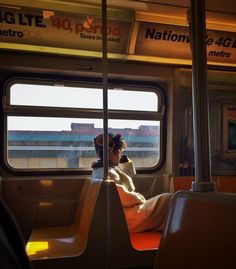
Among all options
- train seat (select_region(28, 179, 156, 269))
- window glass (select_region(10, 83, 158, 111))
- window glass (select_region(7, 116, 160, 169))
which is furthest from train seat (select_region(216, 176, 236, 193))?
train seat (select_region(28, 179, 156, 269))

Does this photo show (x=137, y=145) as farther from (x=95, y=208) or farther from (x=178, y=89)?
(x=95, y=208)

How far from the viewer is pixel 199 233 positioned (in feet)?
2.62

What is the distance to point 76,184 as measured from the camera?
9.83 ft

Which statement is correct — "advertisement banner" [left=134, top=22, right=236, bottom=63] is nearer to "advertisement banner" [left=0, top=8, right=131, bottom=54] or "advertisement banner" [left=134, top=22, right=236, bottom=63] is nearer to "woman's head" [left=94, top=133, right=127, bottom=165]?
"advertisement banner" [left=0, top=8, right=131, bottom=54]

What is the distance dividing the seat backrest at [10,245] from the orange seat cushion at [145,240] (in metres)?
1.86

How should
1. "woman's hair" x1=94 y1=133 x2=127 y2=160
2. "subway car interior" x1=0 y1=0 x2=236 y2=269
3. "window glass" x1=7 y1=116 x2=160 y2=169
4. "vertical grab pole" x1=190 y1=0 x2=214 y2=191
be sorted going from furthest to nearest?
"window glass" x1=7 y1=116 x2=160 y2=169, "woman's hair" x1=94 y1=133 x2=127 y2=160, "subway car interior" x1=0 y1=0 x2=236 y2=269, "vertical grab pole" x1=190 y1=0 x2=214 y2=191

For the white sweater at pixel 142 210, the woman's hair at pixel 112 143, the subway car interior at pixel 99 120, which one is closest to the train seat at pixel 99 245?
the subway car interior at pixel 99 120

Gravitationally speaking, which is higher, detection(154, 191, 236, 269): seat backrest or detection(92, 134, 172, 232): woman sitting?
detection(154, 191, 236, 269): seat backrest

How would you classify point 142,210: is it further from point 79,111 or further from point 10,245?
point 10,245

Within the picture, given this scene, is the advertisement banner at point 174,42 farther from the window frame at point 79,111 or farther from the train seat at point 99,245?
the train seat at point 99,245

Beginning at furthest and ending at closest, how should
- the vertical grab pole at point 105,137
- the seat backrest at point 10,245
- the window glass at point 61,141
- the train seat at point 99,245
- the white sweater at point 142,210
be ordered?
the window glass at point 61,141 → the white sweater at point 142,210 → the train seat at point 99,245 → the vertical grab pole at point 105,137 → the seat backrest at point 10,245

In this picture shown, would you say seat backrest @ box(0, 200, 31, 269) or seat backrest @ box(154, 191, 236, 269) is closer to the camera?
seat backrest @ box(0, 200, 31, 269)

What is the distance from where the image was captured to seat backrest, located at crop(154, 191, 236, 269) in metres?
0.72

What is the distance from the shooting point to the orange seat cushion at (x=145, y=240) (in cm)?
231
